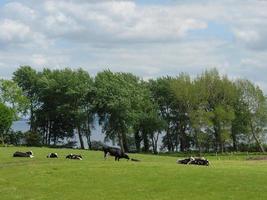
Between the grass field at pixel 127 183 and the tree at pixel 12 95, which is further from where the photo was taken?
the tree at pixel 12 95

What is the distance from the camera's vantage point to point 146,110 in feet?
359

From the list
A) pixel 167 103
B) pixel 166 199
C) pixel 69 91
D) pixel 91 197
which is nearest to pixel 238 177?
pixel 166 199

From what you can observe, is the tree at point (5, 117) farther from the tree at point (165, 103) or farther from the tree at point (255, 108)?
the tree at point (255, 108)

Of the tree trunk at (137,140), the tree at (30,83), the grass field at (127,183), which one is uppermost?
the tree at (30,83)

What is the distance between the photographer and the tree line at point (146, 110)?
103 meters

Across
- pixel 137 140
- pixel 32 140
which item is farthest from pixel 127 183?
pixel 137 140

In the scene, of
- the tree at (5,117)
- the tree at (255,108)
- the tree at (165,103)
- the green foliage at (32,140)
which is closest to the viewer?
the green foliage at (32,140)

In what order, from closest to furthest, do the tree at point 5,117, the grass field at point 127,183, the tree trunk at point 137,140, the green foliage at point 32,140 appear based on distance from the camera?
the grass field at point 127,183 → the green foliage at point 32,140 → the tree at point 5,117 → the tree trunk at point 137,140

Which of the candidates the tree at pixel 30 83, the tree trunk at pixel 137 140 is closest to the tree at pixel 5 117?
the tree at pixel 30 83

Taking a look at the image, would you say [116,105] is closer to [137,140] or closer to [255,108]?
[137,140]

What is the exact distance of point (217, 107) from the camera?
103 m

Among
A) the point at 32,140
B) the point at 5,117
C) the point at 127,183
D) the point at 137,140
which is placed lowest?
the point at 127,183

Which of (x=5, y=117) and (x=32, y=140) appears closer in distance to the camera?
(x=32, y=140)

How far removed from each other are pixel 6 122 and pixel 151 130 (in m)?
29.6
